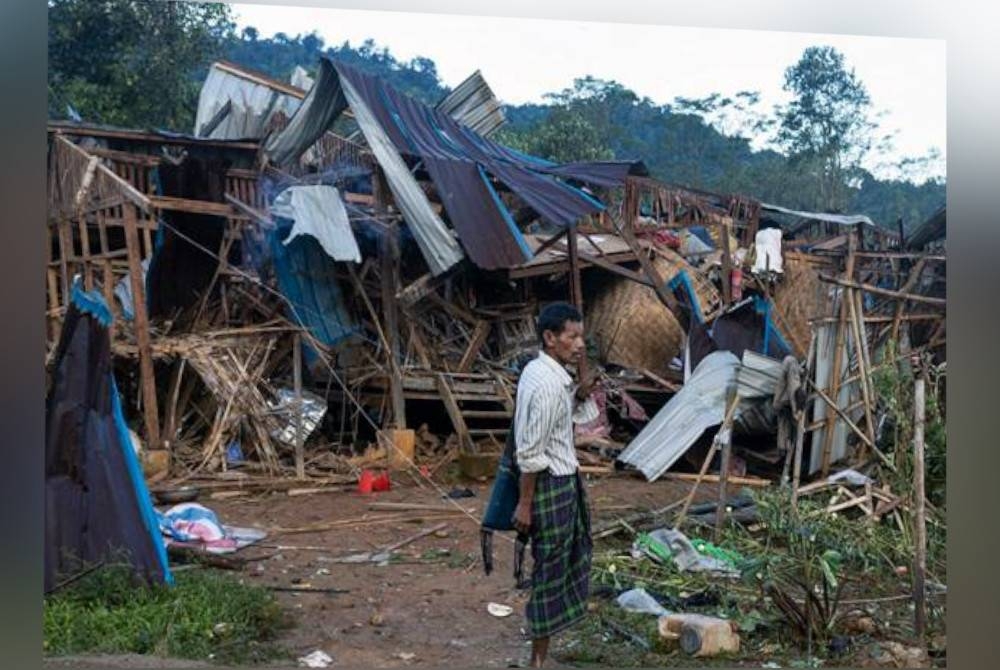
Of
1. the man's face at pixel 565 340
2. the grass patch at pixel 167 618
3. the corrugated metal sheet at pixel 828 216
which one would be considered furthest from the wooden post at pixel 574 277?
the grass patch at pixel 167 618

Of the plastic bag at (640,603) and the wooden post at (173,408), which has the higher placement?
the wooden post at (173,408)

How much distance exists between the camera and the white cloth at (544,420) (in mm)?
5090

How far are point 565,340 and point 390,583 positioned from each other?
140 centimetres

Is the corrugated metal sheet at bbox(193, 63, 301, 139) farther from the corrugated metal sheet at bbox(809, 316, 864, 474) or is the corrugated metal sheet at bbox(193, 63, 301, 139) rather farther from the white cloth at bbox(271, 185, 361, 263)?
the corrugated metal sheet at bbox(809, 316, 864, 474)

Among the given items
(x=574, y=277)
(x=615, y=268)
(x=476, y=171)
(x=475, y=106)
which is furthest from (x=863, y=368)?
(x=475, y=106)

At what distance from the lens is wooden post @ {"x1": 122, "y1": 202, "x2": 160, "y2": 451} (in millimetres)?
5648

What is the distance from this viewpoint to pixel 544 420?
16.7 ft

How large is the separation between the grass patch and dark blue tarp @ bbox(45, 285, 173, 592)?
0.29 feet

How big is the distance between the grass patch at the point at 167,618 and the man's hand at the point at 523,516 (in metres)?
1.19

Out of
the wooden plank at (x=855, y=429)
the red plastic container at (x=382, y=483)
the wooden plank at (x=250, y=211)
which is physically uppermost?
the wooden plank at (x=250, y=211)

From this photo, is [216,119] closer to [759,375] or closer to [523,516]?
[523,516]

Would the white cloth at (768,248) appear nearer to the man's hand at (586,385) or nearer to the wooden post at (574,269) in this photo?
the wooden post at (574,269)
